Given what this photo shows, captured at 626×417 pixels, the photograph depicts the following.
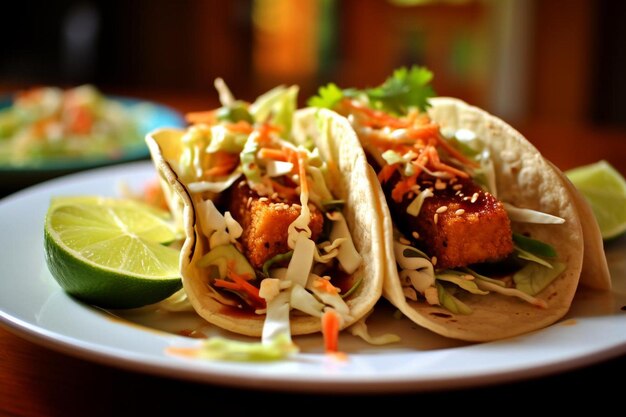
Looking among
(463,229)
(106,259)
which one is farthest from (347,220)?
(106,259)

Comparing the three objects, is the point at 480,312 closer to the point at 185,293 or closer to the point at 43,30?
the point at 185,293

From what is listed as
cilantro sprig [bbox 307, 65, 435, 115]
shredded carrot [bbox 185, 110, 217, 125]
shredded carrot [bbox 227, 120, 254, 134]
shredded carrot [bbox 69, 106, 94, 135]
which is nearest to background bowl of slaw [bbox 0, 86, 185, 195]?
shredded carrot [bbox 69, 106, 94, 135]

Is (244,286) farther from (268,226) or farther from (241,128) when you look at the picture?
(241,128)

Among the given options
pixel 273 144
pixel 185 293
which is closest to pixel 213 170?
pixel 273 144

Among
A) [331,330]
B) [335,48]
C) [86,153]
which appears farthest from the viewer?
[335,48]

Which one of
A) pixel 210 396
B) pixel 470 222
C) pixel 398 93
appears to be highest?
pixel 398 93
